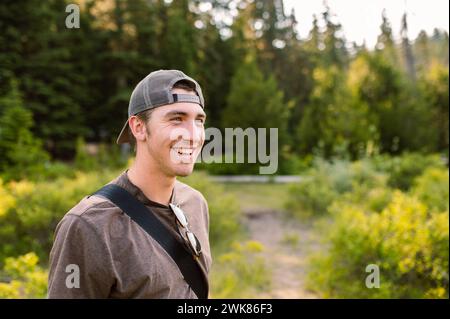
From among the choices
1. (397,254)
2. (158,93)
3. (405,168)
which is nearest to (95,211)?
(158,93)

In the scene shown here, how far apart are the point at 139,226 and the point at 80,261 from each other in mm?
250

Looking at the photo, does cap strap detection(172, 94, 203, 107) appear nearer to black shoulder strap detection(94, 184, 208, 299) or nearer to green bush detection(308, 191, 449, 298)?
black shoulder strap detection(94, 184, 208, 299)

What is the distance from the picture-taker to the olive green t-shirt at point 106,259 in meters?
1.54

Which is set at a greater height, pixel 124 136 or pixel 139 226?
pixel 124 136

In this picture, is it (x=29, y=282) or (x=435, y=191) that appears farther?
(x=435, y=191)

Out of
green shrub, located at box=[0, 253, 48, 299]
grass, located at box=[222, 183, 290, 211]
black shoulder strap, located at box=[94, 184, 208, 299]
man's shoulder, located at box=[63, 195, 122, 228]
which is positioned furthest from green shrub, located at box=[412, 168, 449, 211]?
man's shoulder, located at box=[63, 195, 122, 228]

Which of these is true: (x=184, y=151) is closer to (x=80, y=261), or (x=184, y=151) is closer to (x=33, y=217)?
(x=80, y=261)

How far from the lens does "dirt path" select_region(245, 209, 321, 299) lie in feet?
21.1

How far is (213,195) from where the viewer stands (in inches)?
364

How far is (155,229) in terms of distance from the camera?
1.72 m

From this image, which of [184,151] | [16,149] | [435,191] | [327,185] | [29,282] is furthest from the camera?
[327,185]

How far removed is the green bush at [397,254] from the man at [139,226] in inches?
147

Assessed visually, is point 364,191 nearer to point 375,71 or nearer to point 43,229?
point 43,229
